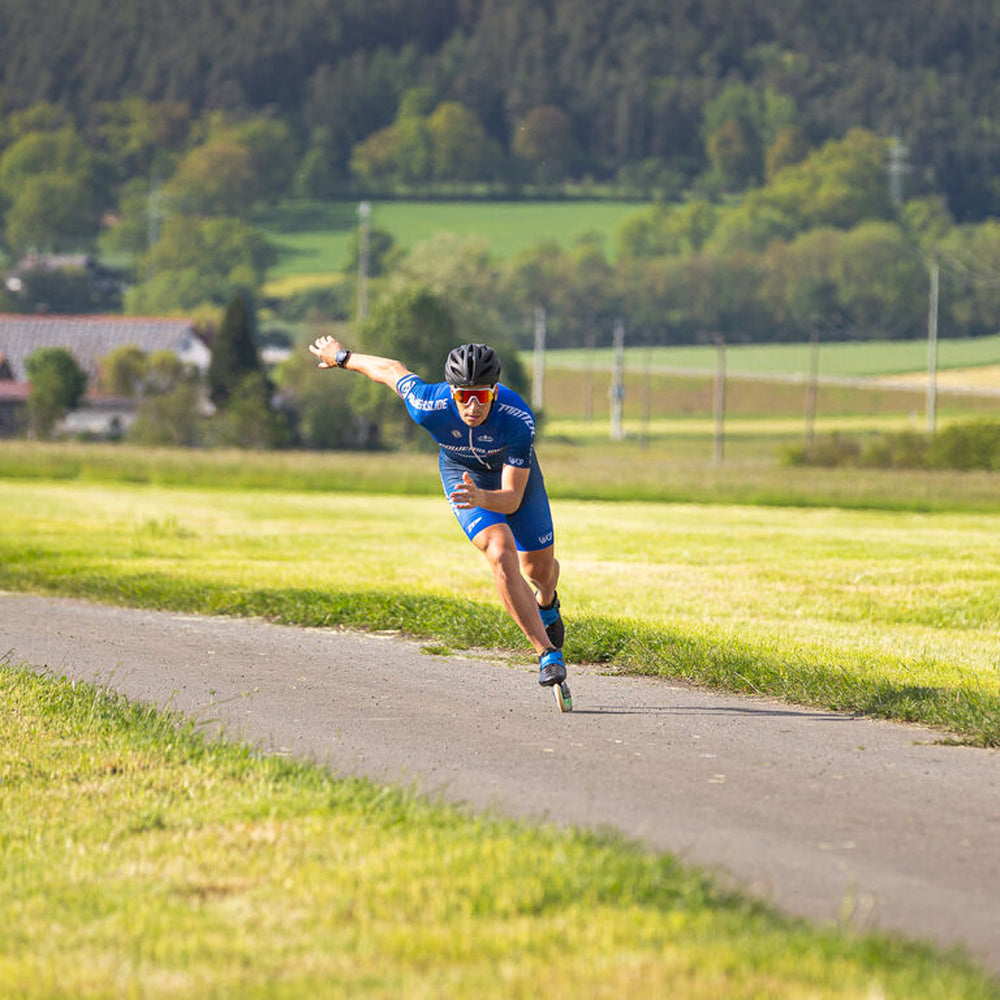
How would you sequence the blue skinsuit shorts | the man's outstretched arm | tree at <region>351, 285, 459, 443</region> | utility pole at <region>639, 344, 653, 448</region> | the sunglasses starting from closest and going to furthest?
the sunglasses
the blue skinsuit shorts
the man's outstretched arm
tree at <region>351, 285, 459, 443</region>
utility pole at <region>639, 344, 653, 448</region>

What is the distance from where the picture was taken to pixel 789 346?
579 feet

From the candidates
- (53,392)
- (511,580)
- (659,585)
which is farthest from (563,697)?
(53,392)

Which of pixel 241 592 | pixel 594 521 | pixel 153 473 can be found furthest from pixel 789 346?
pixel 241 592

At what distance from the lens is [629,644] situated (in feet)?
37.7

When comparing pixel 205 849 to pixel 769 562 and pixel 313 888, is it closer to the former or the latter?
pixel 313 888

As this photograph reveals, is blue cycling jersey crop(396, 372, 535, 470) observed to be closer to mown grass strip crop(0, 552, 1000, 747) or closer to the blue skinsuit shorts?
the blue skinsuit shorts

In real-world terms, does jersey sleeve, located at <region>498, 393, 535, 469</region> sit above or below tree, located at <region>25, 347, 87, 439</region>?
above

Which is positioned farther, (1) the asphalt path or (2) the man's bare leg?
(2) the man's bare leg

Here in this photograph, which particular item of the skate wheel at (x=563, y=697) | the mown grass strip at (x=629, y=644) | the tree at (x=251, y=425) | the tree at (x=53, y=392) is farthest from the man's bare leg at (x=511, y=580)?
the tree at (x=53, y=392)

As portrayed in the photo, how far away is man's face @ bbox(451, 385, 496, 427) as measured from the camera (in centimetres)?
893

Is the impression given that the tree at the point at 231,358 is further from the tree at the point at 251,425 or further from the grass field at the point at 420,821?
the grass field at the point at 420,821

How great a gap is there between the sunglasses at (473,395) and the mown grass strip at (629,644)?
8.25ft

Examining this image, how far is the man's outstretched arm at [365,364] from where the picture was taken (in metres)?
9.78

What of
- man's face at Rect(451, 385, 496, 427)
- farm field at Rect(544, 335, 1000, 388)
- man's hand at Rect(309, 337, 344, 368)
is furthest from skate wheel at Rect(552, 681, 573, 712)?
farm field at Rect(544, 335, 1000, 388)
